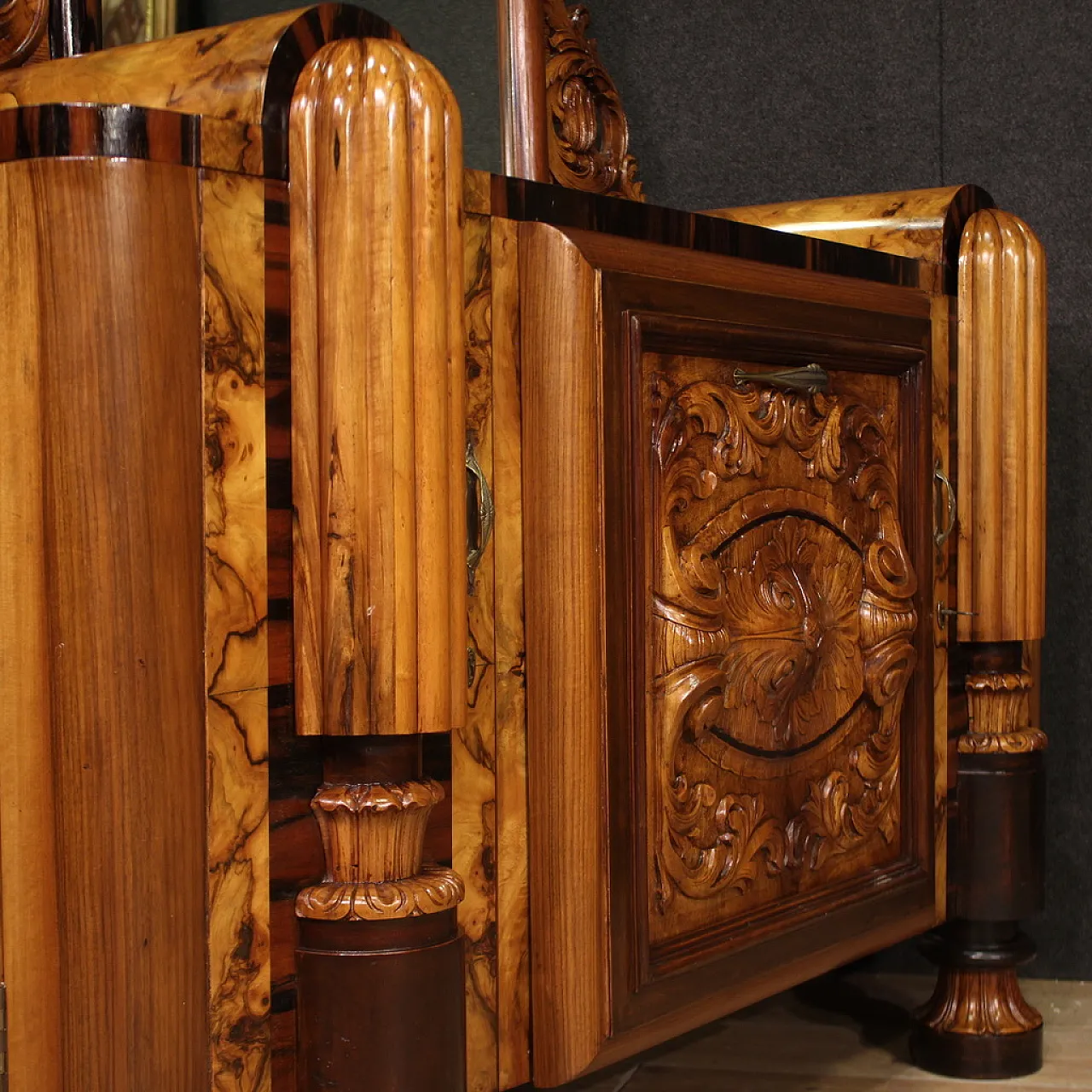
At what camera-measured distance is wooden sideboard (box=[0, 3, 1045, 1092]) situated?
0.74 metres

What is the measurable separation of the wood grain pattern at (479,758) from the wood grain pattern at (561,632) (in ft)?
0.10

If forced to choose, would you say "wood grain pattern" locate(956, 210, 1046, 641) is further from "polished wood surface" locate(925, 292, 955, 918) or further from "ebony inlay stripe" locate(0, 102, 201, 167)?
"ebony inlay stripe" locate(0, 102, 201, 167)

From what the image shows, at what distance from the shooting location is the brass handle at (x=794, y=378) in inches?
42.9

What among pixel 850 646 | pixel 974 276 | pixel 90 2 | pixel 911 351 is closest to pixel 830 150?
pixel 974 276

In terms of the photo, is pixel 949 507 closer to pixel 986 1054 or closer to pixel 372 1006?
pixel 986 1054

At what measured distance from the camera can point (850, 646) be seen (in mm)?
1188

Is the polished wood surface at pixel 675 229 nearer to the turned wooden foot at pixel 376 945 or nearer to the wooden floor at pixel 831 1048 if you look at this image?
the turned wooden foot at pixel 376 945

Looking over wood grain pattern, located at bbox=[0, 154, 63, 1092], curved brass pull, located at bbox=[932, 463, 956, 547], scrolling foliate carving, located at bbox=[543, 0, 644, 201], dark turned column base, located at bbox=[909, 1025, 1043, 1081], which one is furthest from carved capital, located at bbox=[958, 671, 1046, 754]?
wood grain pattern, located at bbox=[0, 154, 63, 1092]

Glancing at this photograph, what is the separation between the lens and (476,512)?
899mm

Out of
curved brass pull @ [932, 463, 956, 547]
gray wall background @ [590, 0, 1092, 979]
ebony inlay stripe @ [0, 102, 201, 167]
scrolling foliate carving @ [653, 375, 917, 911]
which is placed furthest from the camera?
gray wall background @ [590, 0, 1092, 979]

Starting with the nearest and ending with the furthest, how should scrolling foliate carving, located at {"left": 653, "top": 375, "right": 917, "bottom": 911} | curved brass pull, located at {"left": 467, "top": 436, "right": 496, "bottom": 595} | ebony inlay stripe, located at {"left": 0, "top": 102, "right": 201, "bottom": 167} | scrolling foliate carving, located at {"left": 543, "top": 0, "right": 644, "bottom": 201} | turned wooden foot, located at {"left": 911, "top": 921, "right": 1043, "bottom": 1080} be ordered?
1. ebony inlay stripe, located at {"left": 0, "top": 102, "right": 201, "bottom": 167}
2. curved brass pull, located at {"left": 467, "top": 436, "right": 496, "bottom": 595}
3. scrolling foliate carving, located at {"left": 653, "top": 375, "right": 917, "bottom": 911}
4. scrolling foliate carving, located at {"left": 543, "top": 0, "right": 644, "bottom": 201}
5. turned wooden foot, located at {"left": 911, "top": 921, "right": 1043, "bottom": 1080}

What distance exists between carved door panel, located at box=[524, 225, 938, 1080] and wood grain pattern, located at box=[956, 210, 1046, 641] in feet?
0.30

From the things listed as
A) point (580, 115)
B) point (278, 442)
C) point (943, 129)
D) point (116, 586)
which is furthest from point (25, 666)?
point (943, 129)

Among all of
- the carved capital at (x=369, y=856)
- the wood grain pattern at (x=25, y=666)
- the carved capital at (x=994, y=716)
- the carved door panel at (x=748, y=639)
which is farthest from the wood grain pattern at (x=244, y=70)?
the carved capital at (x=994, y=716)
